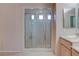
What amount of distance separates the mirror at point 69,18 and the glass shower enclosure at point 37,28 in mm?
686

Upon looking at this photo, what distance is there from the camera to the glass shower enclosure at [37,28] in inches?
195

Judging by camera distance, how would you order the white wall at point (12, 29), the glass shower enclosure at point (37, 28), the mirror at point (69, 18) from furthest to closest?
the glass shower enclosure at point (37, 28), the white wall at point (12, 29), the mirror at point (69, 18)

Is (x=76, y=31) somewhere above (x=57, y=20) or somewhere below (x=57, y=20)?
below

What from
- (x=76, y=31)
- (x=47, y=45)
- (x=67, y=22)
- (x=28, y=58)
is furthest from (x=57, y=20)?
(x=28, y=58)

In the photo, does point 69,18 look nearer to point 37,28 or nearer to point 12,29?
point 37,28

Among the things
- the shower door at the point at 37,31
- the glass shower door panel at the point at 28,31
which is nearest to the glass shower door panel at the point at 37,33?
the shower door at the point at 37,31

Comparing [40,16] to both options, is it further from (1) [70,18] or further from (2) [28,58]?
(2) [28,58]

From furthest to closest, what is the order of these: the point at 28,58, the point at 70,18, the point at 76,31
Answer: the point at 70,18 → the point at 76,31 → the point at 28,58

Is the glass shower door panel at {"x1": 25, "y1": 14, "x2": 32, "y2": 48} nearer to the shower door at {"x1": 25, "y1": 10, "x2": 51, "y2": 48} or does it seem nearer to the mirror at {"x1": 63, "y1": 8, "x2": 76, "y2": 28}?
the shower door at {"x1": 25, "y1": 10, "x2": 51, "y2": 48}

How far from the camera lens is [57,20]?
439 cm

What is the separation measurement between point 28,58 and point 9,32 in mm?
4018

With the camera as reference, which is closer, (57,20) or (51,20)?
(57,20)

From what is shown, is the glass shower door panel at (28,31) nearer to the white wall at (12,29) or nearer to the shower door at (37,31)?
the shower door at (37,31)

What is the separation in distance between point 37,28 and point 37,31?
0.10m
